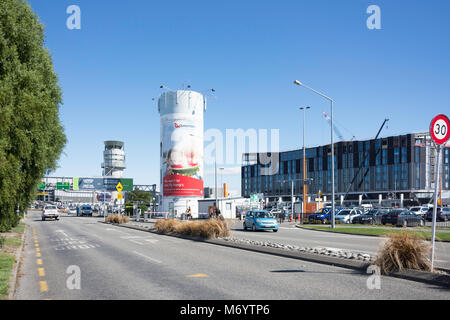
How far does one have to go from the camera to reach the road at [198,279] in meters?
8.09

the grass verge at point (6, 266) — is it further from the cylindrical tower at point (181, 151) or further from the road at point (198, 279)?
the cylindrical tower at point (181, 151)

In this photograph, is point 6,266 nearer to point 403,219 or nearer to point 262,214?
point 262,214

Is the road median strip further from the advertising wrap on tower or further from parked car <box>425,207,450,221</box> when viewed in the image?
the advertising wrap on tower

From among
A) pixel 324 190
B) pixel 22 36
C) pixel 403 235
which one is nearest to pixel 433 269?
pixel 403 235

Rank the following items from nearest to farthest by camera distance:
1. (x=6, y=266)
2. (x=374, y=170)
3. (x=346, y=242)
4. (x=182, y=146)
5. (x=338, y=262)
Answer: (x=6, y=266)
(x=338, y=262)
(x=346, y=242)
(x=182, y=146)
(x=374, y=170)

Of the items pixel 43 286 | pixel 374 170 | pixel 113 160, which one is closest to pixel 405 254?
pixel 43 286

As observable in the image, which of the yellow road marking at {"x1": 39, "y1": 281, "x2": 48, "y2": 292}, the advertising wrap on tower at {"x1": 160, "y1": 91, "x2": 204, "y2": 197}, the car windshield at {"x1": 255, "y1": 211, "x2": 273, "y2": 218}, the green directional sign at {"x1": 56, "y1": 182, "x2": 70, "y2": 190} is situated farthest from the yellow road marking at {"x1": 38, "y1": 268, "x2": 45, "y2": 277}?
the green directional sign at {"x1": 56, "y1": 182, "x2": 70, "y2": 190}

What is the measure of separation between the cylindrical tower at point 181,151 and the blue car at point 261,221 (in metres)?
43.1

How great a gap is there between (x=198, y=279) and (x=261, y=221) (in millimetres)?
21728

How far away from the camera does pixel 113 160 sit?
453 ft

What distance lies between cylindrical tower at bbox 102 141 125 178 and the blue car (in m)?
110

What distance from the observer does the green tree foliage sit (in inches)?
523
